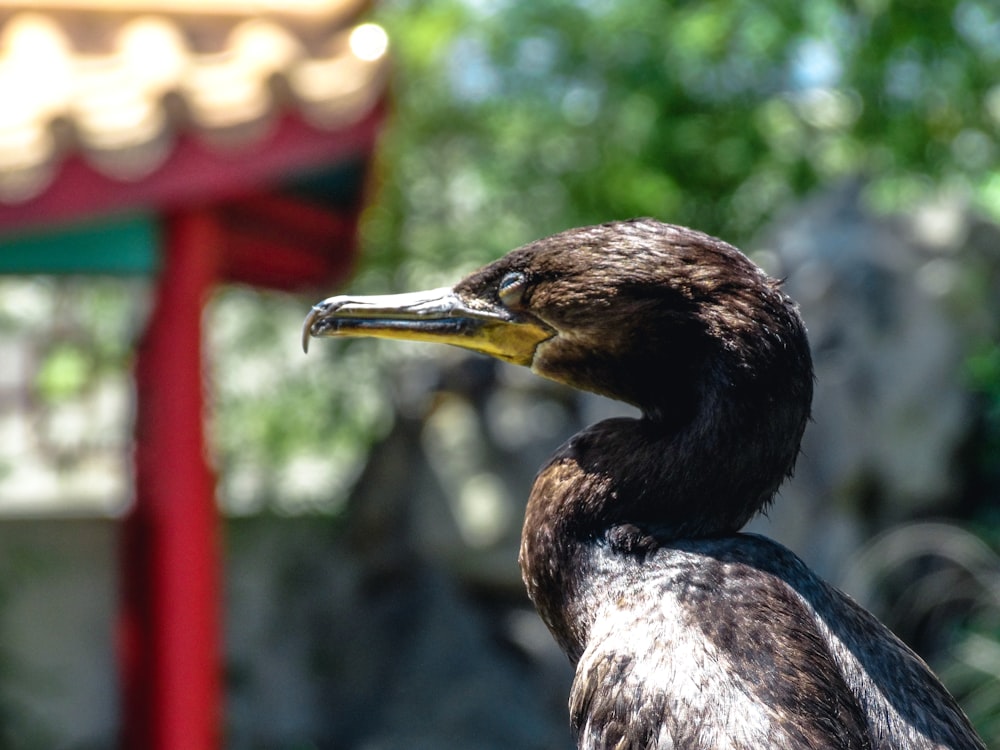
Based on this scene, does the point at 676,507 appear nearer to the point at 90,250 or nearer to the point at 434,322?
the point at 434,322

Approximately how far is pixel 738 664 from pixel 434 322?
61cm

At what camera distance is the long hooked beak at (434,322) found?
1779 mm

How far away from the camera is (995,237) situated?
616 cm

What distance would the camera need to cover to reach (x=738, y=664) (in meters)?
1.51

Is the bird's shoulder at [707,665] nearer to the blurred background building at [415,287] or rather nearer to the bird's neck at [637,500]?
the bird's neck at [637,500]

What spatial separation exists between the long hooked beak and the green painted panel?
98.5 inches

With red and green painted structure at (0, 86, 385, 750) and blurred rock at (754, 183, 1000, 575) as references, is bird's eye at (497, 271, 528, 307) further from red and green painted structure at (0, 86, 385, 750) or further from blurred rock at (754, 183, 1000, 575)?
blurred rock at (754, 183, 1000, 575)

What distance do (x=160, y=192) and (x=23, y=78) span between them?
0.48 metres

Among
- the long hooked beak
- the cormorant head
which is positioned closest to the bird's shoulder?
the cormorant head

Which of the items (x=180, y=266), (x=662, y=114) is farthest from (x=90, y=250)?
(x=662, y=114)

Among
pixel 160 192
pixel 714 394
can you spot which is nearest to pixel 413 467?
pixel 160 192

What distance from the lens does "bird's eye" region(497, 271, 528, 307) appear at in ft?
5.85

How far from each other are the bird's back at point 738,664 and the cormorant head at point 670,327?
0.43 feet

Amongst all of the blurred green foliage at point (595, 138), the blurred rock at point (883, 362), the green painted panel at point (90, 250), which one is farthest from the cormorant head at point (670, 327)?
the blurred green foliage at point (595, 138)
